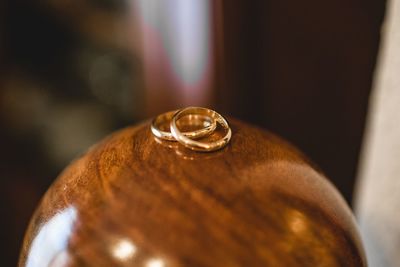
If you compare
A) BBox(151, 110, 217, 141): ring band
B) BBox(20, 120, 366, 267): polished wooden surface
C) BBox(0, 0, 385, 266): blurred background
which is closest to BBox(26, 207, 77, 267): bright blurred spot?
BBox(20, 120, 366, 267): polished wooden surface

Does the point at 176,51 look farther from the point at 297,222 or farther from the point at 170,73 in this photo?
the point at 297,222

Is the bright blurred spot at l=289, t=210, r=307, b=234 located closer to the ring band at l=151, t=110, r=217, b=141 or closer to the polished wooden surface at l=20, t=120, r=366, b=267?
the polished wooden surface at l=20, t=120, r=366, b=267

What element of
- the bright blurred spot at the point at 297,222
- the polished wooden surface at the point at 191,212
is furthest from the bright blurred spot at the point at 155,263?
the bright blurred spot at the point at 297,222

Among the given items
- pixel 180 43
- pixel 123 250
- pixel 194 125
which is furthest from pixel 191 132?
pixel 180 43

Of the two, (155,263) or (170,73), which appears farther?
(170,73)

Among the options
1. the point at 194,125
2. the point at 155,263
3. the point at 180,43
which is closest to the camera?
the point at 155,263

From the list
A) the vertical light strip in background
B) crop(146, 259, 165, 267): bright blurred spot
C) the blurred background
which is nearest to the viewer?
crop(146, 259, 165, 267): bright blurred spot

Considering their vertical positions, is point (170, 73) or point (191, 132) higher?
point (191, 132)
